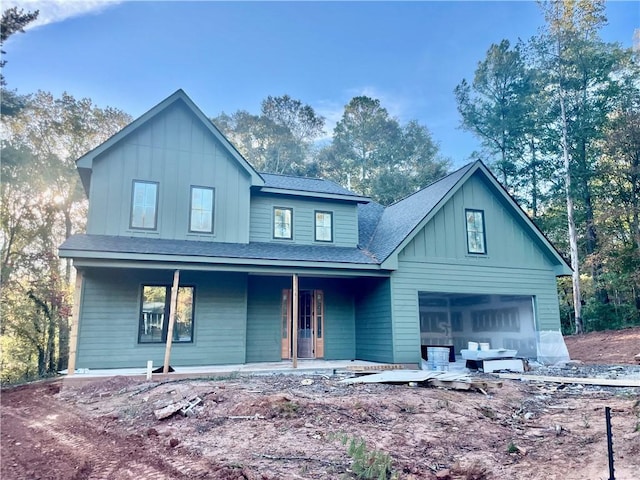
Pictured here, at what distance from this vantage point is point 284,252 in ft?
37.9

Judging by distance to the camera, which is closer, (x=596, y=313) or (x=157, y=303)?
(x=157, y=303)

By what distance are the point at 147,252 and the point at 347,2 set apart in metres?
10.9

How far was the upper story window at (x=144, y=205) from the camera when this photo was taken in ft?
35.9

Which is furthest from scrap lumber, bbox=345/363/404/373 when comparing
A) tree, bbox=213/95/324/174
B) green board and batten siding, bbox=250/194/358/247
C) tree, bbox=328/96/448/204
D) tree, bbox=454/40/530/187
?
tree, bbox=213/95/324/174

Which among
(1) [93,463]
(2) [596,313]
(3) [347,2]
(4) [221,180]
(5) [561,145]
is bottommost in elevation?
(1) [93,463]

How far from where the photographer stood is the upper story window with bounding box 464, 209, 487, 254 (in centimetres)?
1258

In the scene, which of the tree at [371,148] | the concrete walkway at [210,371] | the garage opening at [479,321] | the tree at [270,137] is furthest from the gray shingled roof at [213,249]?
the tree at [270,137]

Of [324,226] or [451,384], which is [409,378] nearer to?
[451,384]

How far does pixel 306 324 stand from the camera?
1272 centimetres

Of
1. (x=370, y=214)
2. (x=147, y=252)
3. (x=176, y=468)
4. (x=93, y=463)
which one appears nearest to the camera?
(x=176, y=468)

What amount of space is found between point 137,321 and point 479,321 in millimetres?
11088

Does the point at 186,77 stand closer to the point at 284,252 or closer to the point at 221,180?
the point at 221,180

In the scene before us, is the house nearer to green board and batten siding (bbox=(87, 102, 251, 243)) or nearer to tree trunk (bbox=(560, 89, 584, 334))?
green board and batten siding (bbox=(87, 102, 251, 243))

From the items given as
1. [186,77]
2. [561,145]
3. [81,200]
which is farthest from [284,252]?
[561,145]
